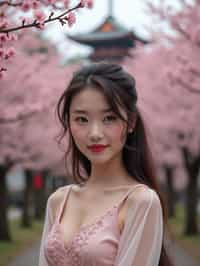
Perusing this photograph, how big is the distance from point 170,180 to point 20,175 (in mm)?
16793

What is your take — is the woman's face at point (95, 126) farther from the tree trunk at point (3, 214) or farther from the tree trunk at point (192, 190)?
the tree trunk at point (192, 190)

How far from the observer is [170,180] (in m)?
28.8

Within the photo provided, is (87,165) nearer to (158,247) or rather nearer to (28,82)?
(158,247)

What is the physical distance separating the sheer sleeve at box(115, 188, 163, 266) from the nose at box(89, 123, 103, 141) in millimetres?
275

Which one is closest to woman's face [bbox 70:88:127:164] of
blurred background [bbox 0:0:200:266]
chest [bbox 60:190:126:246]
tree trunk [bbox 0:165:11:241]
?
chest [bbox 60:190:126:246]

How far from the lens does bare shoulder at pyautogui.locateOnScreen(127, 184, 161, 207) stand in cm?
234

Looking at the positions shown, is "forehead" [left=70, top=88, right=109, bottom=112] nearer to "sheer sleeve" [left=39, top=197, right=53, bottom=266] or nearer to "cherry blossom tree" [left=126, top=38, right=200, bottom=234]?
"sheer sleeve" [left=39, top=197, right=53, bottom=266]

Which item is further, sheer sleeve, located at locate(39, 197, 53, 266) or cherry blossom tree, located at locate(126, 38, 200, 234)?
cherry blossom tree, located at locate(126, 38, 200, 234)

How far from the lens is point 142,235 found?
231 centimetres

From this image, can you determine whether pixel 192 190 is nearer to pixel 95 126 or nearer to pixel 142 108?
pixel 142 108

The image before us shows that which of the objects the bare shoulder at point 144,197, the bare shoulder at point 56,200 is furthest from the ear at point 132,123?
the bare shoulder at point 56,200

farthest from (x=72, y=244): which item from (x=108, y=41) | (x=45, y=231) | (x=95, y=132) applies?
(x=108, y=41)

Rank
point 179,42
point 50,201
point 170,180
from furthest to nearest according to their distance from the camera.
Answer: point 170,180 < point 179,42 < point 50,201

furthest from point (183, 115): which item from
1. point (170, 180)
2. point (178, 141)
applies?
point (170, 180)
